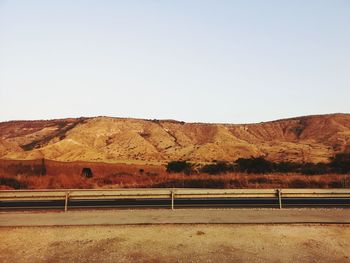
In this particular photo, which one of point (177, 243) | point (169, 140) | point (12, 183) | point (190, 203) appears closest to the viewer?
point (177, 243)

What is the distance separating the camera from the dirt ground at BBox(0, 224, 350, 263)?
8.99 metres

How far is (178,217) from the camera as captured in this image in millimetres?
13461

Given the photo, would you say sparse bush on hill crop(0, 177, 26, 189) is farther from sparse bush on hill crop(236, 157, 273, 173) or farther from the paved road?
sparse bush on hill crop(236, 157, 273, 173)

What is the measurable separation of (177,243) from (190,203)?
24.9 feet

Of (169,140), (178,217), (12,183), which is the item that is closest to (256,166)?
(12,183)

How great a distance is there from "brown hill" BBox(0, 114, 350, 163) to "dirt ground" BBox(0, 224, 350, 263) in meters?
65.6

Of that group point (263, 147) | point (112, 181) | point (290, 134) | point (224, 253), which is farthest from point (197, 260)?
point (290, 134)

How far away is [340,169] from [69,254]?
129 ft

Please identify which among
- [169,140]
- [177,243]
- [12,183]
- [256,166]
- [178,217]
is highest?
[169,140]

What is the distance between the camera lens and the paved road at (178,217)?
12633 mm

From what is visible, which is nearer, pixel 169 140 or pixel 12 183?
pixel 12 183

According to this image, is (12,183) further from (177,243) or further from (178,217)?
(177,243)

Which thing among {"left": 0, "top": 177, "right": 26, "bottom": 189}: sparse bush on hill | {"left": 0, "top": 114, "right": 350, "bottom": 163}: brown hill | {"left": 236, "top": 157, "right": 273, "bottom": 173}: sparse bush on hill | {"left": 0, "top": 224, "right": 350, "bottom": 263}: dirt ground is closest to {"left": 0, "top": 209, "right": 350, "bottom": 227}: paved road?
{"left": 0, "top": 224, "right": 350, "bottom": 263}: dirt ground

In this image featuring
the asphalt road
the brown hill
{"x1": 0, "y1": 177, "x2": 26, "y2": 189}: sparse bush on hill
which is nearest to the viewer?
the asphalt road
